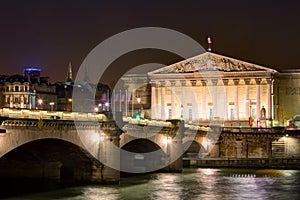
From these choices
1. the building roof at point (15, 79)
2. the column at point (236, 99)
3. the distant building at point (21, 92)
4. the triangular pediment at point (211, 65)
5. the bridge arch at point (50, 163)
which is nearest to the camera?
the bridge arch at point (50, 163)

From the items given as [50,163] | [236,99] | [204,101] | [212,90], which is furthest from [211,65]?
[50,163]

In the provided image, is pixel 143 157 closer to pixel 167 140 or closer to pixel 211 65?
pixel 167 140

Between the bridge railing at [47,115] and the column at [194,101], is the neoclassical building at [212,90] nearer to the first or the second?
the column at [194,101]

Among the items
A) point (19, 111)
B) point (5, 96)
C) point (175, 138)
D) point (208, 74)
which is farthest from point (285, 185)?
point (5, 96)

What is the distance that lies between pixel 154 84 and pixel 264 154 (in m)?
40.0

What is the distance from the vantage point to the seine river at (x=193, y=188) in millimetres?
51438

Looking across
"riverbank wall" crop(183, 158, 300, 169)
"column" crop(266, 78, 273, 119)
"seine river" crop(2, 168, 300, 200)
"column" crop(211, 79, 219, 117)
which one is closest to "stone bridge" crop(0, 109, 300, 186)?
"seine river" crop(2, 168, 300, 200)

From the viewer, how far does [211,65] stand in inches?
5177

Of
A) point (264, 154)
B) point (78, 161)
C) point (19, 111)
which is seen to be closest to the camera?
point (19, 111)

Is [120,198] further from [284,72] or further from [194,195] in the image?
[284,72]

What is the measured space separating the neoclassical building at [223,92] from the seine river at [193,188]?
183 feet

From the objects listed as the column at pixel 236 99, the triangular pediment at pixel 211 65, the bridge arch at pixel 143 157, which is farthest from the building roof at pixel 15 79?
the bridge arch at pixel 143 157

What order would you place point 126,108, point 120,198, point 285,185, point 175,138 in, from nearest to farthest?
point 120,198 < point 285,185 < point 175,138 < point 126,108

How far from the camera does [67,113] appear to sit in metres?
52.7
